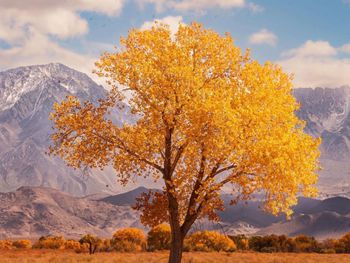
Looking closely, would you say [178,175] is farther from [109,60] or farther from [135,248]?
[135,248]

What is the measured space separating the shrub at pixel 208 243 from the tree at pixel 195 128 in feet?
86.1

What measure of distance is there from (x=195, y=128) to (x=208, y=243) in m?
38.8

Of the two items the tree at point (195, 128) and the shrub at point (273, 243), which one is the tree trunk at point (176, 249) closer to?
the tree at point (195, 128)

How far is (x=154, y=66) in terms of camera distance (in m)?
28.9

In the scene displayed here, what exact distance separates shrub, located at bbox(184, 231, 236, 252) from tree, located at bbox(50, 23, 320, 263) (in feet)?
86.1

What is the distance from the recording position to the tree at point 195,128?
85.7 ft

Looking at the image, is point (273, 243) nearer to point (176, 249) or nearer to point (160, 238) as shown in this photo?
point (160, 238)

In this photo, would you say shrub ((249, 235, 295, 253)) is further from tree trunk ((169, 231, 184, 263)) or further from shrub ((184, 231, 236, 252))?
tree trunk ((169, 231, 184, 263))

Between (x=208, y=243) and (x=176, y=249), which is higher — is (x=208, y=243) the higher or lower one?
the lower one

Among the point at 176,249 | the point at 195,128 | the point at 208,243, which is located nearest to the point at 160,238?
the point at 208,243

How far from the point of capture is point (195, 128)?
86.0 feet

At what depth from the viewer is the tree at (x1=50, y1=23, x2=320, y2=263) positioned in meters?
26.1

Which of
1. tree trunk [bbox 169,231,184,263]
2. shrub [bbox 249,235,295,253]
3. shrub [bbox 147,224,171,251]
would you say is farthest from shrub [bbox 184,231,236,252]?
tree trunk [bbox 169,231,184,263]

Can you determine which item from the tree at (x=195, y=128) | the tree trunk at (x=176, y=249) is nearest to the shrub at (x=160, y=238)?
the tree trunk at (x=176, y=249)
